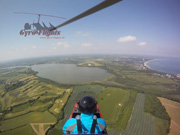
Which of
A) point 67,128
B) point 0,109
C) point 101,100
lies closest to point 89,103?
point 67,128

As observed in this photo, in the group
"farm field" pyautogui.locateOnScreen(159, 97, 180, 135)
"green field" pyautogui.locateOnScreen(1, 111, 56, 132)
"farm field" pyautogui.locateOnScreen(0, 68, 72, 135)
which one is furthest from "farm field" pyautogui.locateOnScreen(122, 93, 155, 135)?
"green field" pyautogui.locateOnScreen(1, 111, 56, 132)

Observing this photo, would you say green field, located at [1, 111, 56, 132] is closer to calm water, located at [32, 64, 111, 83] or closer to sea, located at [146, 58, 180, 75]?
calm water, located at [32, 64, 111, 83]

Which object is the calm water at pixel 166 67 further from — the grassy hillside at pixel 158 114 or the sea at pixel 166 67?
the grassy hillside at pixel 158 114

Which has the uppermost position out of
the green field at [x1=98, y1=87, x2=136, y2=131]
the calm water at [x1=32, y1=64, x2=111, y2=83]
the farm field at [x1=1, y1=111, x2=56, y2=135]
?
the calm water at [x1=32, y1=64, x2=111, y2=83]

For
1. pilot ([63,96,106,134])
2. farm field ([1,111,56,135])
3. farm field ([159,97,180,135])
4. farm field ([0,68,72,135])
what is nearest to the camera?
pilot ([63,96,106,134])

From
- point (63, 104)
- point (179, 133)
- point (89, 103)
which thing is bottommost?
point (179, 133)

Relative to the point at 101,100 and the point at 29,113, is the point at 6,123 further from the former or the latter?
the point at 101,100
